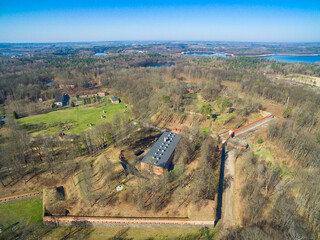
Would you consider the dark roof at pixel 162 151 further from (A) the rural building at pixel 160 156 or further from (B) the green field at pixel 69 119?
(B) the green field at pixel 69 119

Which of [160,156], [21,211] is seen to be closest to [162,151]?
[160,156]

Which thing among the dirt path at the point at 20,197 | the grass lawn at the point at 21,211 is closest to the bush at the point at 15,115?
the dirt path at the point at 20,197

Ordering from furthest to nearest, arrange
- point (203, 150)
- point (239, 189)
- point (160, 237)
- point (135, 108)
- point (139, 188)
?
point (135, 108) < point (203, 150) < point (239, 189) < point (139, 188) < point (160, 237)

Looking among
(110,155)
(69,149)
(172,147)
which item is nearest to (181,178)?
(172,147)

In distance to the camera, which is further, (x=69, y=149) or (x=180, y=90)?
(x=180, y=90)

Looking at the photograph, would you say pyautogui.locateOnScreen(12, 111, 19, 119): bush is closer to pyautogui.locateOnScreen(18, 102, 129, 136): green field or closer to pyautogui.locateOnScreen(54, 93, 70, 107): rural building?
pyautogui.locateOnScreen(18, 102, 129, 136): green field

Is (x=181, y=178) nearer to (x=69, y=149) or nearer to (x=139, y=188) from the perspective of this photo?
(x=139, y=188)
